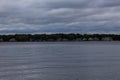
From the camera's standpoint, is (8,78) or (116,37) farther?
(116,37)

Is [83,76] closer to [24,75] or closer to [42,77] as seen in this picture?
[42,77]

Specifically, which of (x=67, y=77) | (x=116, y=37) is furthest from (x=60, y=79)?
(x=116, y=37)

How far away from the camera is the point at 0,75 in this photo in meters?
28.0

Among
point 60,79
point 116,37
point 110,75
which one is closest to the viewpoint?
point 60,79

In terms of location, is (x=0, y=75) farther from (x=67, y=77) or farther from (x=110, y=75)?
(x=110, y=75)

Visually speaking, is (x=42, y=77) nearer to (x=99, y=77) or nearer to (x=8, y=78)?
(x=8, y=78)

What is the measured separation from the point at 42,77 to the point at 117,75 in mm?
6246

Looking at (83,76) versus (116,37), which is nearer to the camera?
(83,76)

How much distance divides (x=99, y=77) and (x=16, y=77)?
6882 mm

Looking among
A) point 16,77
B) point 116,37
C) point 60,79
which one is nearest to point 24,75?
point 16,77

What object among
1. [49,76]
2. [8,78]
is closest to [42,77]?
[49,76]

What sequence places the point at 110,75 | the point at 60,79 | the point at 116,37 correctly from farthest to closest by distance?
the point at 116,37 < the point at 110,75 < the point at 60,79

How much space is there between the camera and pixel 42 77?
2673 cm

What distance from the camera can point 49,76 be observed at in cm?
2742
